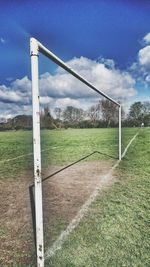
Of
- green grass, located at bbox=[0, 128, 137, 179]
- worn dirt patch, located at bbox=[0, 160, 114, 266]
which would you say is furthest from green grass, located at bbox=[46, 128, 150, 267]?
green grass, located at bbox=[0, 128, 137, 179]

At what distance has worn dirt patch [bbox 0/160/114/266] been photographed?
118 inches

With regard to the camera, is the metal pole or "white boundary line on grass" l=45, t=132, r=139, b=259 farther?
"white boundary line on grass" l=45, t=132, r=139, b=259

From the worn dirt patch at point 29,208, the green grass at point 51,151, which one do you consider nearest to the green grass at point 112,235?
the worn dirt patch at point 29,208

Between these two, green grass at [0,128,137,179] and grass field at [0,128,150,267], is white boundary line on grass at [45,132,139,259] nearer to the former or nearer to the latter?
grass field at [0,128,150,267]

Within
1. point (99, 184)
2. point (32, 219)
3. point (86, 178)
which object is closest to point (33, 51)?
point (32, 219)

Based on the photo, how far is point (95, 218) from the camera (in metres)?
3.84

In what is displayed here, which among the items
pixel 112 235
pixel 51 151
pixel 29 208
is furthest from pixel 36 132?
pixel 51 151

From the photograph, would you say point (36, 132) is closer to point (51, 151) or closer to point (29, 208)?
point (29, 208)

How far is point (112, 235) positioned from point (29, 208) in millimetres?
1553

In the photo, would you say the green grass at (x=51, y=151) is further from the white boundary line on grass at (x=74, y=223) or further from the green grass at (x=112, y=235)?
the green grass at (x=112, y=235)

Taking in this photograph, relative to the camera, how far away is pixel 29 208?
436 cm

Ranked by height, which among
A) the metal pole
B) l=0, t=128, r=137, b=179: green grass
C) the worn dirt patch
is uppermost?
the metal pole

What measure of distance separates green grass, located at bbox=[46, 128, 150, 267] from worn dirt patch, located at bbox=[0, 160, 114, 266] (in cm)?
27

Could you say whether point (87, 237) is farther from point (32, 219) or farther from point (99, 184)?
point (99, 184)
